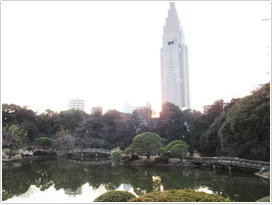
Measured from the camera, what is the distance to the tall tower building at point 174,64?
64.2m

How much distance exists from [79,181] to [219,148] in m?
13.5

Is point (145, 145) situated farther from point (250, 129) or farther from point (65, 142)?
point (65, 142)

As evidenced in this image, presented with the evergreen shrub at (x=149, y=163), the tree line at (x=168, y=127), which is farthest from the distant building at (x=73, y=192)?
the tree line at (x=168, y=127)

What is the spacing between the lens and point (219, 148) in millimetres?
19688

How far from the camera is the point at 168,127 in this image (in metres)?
28.2

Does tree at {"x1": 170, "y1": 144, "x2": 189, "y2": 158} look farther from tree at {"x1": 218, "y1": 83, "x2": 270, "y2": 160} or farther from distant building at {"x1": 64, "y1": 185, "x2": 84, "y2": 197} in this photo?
distant building at {"x1": 64, "y1": 185, "x2": 84, "y2": 197}

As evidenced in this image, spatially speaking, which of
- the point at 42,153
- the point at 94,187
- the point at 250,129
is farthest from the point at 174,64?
the point at 94,187

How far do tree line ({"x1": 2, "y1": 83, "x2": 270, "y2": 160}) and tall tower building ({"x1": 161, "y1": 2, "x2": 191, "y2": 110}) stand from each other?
33478mm

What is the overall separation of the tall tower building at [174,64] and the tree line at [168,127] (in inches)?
1318

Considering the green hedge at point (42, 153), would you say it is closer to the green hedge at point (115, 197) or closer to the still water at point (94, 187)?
the still water at point (94, 187)

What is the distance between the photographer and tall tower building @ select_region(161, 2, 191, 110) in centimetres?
6425

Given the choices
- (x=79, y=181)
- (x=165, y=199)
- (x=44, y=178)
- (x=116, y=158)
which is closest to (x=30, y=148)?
(x=116, y=158)

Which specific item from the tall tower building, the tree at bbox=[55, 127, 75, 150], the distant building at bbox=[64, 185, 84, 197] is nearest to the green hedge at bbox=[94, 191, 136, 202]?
the distant building at bbox=[64, 185, 84, 197]

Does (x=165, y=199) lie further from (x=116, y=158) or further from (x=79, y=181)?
(x=116, y=158)
